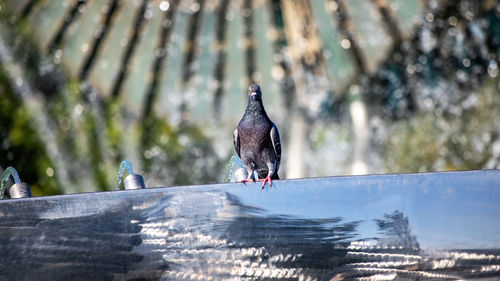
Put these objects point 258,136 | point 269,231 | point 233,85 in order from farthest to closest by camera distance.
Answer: point 233,85, point 258,136, point 269,231

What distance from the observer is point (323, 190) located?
1.83 metres

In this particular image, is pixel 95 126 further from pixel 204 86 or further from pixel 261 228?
pixel 261 228

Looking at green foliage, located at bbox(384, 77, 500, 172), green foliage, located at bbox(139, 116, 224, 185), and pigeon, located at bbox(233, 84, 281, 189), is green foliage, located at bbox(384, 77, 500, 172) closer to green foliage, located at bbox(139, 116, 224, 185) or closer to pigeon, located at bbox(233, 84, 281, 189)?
green foliage, located at bbox(139, 116, 224, 185)

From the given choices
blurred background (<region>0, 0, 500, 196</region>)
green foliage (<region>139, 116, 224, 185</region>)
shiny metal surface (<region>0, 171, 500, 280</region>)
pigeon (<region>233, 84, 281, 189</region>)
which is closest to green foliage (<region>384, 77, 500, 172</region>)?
blurred background (<region>0, 0, 500, 196</region>)

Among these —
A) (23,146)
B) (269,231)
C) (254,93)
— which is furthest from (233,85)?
(269,231)

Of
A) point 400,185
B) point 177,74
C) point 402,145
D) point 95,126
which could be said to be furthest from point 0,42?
point 400,185

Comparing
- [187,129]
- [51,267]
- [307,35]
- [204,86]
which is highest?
[307,35]

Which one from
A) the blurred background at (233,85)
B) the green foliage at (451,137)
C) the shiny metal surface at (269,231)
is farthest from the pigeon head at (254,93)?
the green foliage at (451,137)

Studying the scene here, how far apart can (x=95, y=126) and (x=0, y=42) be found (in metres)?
1.41

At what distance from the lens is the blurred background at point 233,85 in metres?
6.56

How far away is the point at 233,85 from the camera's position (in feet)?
22.2

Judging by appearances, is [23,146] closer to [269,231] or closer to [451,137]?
[451,137]

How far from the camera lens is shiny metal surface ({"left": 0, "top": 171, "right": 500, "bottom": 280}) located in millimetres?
1797

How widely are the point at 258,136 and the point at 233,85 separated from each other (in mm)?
4709
